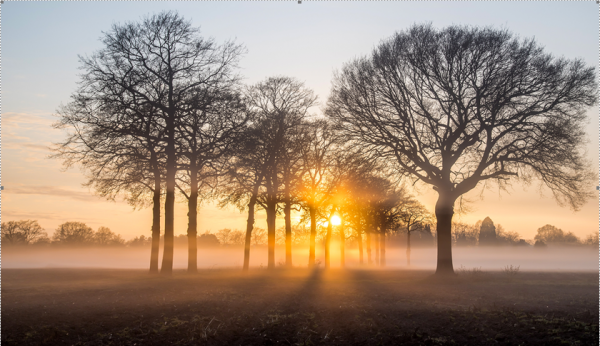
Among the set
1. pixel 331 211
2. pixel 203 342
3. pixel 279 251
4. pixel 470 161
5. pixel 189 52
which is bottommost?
pixel 279 251

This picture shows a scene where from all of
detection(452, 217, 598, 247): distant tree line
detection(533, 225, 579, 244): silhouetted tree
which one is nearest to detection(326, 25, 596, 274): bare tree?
detection(452, 217, 598, 247): distant tree line

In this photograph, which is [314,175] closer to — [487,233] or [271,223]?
[271,223]

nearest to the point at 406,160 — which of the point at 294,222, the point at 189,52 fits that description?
the point at 189,52

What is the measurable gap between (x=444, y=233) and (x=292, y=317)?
41.7 feet

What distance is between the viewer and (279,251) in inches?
3745

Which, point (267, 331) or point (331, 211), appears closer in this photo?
point (267, 331)

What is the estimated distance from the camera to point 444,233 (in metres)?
20.4

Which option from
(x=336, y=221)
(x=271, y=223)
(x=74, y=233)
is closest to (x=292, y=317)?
(x=271, y=223)

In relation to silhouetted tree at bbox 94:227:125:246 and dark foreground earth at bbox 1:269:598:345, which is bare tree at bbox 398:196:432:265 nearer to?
dark foreground earth at bbox 1:269:598:345

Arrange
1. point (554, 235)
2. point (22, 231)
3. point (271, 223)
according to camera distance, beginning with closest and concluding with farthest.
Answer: point (271, 223) → point (22, 231) → point (554, 235)

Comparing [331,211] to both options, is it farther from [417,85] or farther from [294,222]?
[417,85]

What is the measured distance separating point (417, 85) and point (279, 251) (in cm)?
7930

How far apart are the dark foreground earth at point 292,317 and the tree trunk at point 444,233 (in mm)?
5665

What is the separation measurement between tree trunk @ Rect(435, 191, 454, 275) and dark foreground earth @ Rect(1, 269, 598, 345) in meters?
5.66
